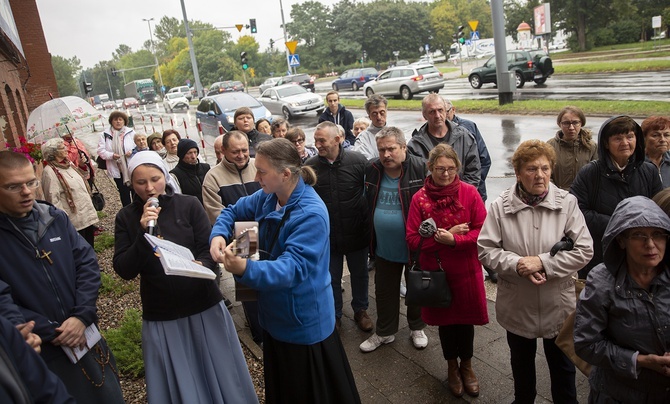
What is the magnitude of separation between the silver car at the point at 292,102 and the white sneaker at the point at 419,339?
62.4 ft

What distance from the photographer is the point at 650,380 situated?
84.0 inches

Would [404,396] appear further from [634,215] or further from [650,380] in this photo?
[634,215]

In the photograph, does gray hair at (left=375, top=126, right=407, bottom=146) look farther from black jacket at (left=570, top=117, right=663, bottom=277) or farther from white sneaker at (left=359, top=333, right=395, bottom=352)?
white sneaker at (left=359, top=333, right=395, bottom=352)

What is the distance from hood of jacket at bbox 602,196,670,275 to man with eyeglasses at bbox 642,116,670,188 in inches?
87.9

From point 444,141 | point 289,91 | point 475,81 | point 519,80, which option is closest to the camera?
point 444,141

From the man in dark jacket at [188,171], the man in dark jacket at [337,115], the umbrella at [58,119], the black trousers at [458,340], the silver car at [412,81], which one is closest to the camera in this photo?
the black trousers at [458,340]

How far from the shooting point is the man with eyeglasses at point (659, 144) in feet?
12.9

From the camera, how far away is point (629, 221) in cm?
206

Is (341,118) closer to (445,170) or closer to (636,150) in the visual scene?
(445,170)

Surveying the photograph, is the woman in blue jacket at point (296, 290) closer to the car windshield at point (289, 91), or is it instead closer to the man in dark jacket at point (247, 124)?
the man in dark jacket at point (247, 124)

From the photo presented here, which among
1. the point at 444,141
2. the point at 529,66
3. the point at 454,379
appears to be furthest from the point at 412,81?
the point at 454,379

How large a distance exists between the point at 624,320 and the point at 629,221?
47 centimetres

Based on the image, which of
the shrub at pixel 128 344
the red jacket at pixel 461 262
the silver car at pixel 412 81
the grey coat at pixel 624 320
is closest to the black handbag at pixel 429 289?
the red jacket at pixel 461 262

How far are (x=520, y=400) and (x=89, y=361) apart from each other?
282 cm
